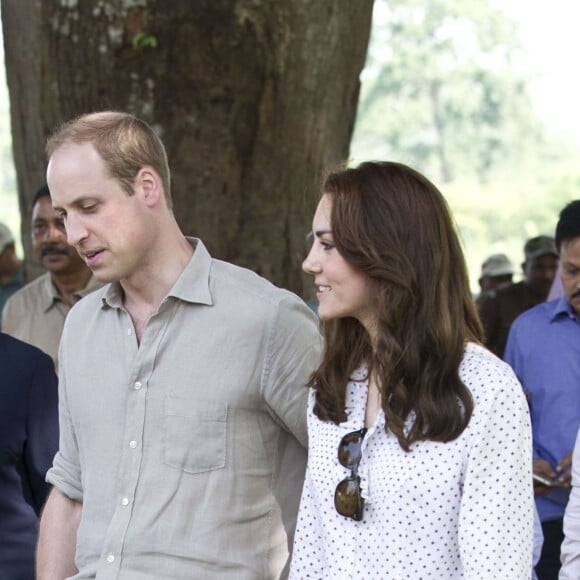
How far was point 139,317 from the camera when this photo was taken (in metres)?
3.84

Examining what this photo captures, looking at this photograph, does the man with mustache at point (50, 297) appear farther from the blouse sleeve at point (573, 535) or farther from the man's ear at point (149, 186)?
the blouse sleeve at point (573, 535)

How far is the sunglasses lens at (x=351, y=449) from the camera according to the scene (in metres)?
3.28

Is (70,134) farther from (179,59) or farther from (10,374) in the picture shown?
(179,59)

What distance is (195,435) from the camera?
3617 millimetres

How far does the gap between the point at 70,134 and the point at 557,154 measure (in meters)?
62.3

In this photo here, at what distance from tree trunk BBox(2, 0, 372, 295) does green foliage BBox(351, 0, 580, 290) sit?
185ft

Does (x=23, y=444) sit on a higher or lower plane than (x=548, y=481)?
higher

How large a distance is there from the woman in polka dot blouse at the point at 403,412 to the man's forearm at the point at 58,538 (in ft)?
2.60

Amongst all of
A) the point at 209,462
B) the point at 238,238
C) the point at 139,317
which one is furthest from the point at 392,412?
the point at 238,238

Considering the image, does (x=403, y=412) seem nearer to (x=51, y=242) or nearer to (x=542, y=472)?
(x=542, y=472)

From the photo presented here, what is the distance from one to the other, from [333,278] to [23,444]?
56.1 inches

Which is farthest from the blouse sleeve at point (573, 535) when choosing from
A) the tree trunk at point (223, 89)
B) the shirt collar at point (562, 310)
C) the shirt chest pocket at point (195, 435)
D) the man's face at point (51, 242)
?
the man's face at point (51, 242)

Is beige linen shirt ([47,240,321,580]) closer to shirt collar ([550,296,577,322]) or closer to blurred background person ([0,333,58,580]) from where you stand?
blurred background person ([0,333,58,580])

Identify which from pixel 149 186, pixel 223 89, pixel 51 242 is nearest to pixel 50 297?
pixel 51 242
